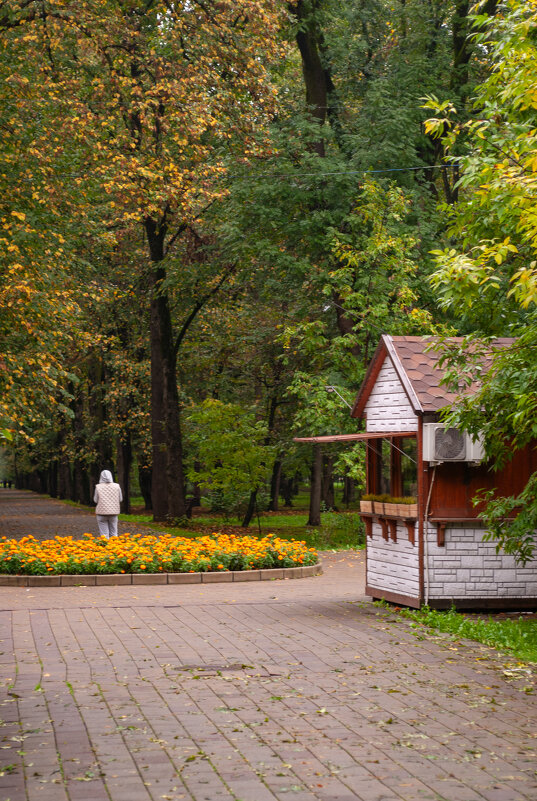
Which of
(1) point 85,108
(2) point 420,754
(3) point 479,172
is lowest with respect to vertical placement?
(2) point 420,754

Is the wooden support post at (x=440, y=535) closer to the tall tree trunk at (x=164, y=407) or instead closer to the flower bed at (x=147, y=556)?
the flower bed at (x=147, y=556)

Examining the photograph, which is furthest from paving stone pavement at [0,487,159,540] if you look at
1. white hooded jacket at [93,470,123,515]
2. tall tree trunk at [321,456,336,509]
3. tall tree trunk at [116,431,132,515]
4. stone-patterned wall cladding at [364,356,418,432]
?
stone-patterned wall cladding at [364,356,418,432]

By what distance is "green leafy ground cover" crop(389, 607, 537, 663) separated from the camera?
11281 mm

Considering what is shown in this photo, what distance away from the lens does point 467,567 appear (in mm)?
13719

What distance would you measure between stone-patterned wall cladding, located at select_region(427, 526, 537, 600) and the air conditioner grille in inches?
37.6

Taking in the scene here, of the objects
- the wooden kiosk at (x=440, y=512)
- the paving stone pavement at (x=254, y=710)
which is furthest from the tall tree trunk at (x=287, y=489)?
the paving stone pavement at (x=254, y=710)

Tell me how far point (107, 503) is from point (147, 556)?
11.6 ft

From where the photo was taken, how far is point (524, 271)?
26.2 ft

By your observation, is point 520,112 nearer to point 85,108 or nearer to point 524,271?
point 524,271

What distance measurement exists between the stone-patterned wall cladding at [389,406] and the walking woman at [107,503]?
7.18 m

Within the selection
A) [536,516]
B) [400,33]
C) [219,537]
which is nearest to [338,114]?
[400,33]

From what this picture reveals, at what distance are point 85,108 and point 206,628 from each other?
13654 millimetres

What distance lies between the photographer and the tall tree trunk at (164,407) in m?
31.8

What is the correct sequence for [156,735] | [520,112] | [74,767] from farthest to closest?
[520,112] → [156,735] → [74,767]
